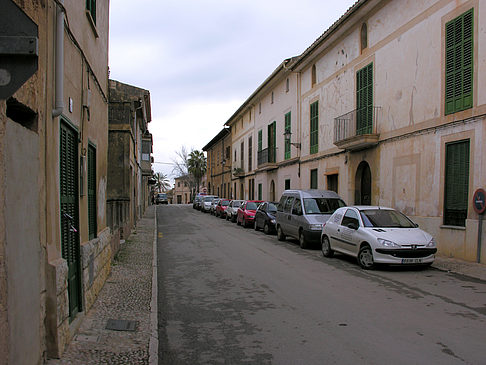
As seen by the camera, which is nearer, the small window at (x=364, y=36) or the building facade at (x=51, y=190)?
the building facade at (x=51, y=190)

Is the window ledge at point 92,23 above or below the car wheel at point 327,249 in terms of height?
above

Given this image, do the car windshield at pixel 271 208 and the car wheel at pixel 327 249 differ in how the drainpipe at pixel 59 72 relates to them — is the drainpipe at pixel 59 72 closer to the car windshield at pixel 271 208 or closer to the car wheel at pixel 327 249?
the car wheel at pixel 327 249

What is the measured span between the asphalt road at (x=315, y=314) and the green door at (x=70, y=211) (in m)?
1.25

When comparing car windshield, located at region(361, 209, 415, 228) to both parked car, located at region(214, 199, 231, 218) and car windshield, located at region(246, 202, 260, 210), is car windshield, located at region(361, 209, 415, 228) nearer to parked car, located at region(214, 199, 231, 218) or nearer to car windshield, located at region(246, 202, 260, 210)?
car windshield, located at region(246, 202, 260, 210)

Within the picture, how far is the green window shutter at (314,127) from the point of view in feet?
73.0

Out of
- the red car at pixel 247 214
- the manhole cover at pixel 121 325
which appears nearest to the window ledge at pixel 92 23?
the manhole cover at pixel 121 325

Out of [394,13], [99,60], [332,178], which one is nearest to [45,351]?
[99,60]

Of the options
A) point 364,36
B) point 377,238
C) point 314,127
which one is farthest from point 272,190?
point 377,238

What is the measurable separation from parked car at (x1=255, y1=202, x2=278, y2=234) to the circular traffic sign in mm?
9724

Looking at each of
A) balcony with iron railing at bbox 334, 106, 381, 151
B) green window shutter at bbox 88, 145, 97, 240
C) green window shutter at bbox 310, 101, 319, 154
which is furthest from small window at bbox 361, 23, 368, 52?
green window shutter at bbox 88, 145, 97, 240

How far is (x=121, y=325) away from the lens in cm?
568

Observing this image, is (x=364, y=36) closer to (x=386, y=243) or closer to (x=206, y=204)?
(x=386, y=243)

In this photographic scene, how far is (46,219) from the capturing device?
165 inches

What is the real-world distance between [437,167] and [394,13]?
5.98 meters
